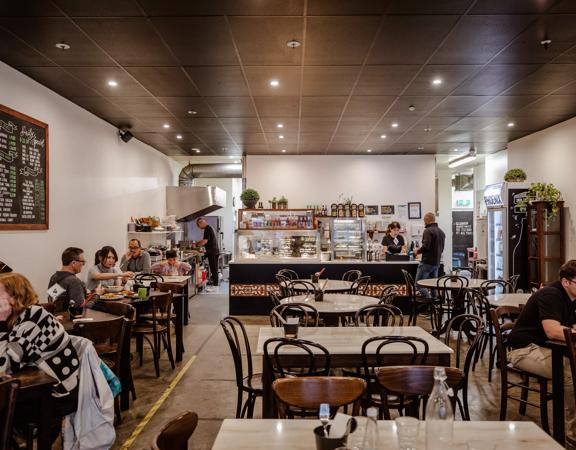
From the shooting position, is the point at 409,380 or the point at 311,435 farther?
the point at 409,380

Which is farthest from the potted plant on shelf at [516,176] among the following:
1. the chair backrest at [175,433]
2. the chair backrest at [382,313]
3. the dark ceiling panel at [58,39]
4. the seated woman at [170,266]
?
the chair backrest at [175,433]

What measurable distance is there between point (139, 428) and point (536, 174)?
8.12m

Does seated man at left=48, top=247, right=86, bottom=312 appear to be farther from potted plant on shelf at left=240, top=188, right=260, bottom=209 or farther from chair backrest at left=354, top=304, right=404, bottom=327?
potted plant on shelf at left=240, top=188, right=260, bottom=209

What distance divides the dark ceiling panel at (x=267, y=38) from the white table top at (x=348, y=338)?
101 inches

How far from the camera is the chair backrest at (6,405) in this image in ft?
7.04

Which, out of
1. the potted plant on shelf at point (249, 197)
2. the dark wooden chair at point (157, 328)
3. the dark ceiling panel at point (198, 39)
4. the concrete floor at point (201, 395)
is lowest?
the concrete floor at point (201, 395)

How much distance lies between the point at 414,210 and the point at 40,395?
31.1 feet

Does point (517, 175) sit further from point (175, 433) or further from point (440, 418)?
point (175, 433)

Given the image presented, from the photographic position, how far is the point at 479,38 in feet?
14.7

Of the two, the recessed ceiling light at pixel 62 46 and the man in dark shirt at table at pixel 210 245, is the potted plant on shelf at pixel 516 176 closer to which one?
the man in dark shirt at table at pixel 210 245

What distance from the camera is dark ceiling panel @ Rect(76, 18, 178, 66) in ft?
13.4

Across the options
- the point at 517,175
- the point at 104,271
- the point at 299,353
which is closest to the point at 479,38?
the point at 299,353

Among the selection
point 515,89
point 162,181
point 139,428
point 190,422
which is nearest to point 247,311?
point 162,181

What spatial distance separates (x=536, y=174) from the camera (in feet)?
29.3
